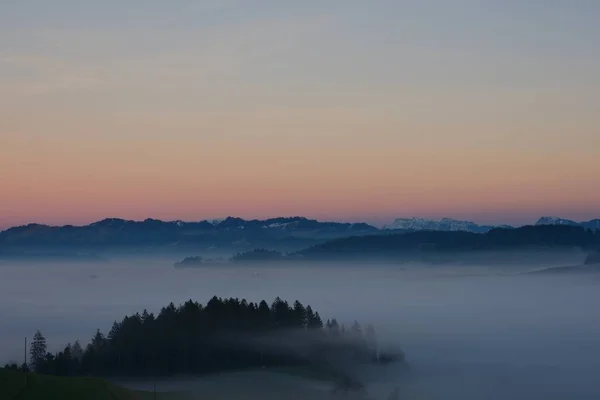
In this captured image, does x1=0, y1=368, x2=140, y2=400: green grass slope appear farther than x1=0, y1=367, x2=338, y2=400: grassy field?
No

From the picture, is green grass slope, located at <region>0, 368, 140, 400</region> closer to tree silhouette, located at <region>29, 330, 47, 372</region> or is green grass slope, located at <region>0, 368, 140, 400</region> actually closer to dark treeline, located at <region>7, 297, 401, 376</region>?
dark treeline, located at <region>7, 297, 401, 376</region>

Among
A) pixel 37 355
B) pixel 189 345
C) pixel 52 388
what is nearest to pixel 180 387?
pixel 189 345

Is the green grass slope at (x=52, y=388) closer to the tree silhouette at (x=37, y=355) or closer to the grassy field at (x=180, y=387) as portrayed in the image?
the grassy field at (x=180, y=387)

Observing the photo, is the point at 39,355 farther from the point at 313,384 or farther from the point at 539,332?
the point at 539,332

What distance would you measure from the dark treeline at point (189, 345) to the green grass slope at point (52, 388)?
20.1 metres

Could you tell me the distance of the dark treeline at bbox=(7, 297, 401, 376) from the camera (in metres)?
77.0

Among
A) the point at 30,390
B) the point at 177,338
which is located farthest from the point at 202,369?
the point at 30,390

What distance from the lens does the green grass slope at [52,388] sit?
171 feet

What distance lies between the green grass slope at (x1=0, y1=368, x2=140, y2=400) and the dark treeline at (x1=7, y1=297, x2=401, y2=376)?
20051mm

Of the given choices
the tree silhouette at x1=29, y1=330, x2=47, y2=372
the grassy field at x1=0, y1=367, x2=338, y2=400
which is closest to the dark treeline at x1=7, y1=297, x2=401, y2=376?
the tree silhouette at x1=29, y1=330, x2=47, y2=372

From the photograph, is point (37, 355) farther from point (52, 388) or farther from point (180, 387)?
point (52, 388)

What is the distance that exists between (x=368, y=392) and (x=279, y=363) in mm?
9634

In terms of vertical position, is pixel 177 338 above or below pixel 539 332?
above

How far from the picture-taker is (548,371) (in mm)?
118938
